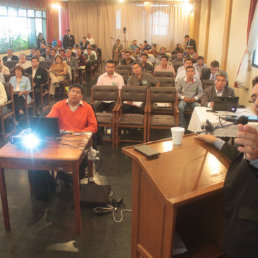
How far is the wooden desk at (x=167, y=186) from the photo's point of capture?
141 cm

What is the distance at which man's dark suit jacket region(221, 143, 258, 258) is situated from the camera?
121 centimetres

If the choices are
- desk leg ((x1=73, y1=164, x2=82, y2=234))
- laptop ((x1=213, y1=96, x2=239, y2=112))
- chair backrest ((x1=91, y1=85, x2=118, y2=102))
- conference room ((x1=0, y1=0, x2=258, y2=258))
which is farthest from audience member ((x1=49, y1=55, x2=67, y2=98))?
desk leg ((x1=73, y1=164, x2=82, y2=234))

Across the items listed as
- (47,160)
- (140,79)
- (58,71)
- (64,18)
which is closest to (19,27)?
(64,18)

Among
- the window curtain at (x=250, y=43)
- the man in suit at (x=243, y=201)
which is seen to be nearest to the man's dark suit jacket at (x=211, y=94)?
the window curtain at (x=250, y=43)

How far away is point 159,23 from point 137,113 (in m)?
12.8

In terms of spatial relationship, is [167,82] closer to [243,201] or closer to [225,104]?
[225,104]

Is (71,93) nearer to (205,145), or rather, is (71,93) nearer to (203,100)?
Result: (205,145)

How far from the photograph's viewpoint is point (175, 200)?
1323 millimetres

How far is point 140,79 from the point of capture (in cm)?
557

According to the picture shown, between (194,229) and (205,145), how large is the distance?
1.81ft

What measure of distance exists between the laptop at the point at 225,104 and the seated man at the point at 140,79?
2036 millimetres

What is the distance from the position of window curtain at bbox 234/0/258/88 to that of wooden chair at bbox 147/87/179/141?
181cm

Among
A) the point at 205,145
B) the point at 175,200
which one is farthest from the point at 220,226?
the point at 175,200

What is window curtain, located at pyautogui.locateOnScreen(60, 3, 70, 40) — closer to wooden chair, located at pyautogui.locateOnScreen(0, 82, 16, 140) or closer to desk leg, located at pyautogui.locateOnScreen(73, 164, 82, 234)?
wooden chair, located at pyautogui.locateOnScreen(0, 82, 16, 140)
